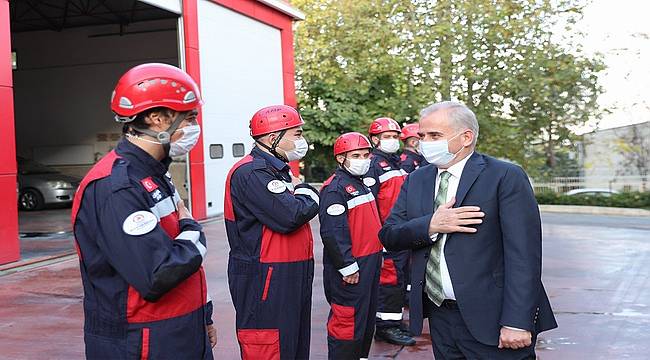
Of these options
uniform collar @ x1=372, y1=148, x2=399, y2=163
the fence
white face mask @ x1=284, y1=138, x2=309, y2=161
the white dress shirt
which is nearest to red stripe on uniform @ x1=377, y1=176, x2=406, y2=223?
uniform collar @ x1=372, y1=148, x2=399, y2=163

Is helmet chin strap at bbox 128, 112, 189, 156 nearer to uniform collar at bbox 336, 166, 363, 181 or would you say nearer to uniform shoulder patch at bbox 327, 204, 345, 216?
uniform shoulder patch at bbox 327, 204, 345, 216

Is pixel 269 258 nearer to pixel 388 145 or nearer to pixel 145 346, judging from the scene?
pixel 145 346

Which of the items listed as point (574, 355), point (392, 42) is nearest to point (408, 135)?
point (574, 355)

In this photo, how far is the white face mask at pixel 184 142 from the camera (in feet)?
9.62

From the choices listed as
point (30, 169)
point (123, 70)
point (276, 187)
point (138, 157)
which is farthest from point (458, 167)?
point (123, 70)

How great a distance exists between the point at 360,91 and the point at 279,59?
226 inches

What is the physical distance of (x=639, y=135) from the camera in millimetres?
29125

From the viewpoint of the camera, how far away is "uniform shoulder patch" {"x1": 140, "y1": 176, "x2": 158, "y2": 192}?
2779mm

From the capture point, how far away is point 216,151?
52.5ft

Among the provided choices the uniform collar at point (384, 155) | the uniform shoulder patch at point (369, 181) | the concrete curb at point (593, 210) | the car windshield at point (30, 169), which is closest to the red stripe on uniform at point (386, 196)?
the uniform shoulder patch at point (369, 181)

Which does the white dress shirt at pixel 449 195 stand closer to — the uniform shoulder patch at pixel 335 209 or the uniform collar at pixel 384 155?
the uniform shoulder patch at pixel 335 209

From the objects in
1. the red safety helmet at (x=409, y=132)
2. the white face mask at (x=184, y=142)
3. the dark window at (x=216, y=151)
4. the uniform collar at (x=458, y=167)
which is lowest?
the uniform collar at (x=458, y=167)

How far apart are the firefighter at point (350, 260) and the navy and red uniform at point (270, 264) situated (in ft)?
2.98

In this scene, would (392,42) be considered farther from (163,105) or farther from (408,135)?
(163,105)
